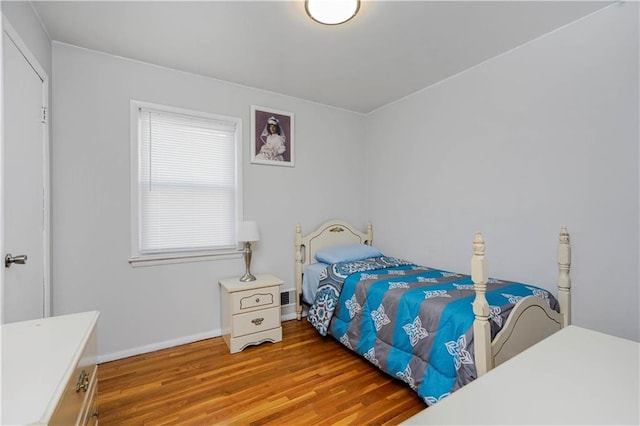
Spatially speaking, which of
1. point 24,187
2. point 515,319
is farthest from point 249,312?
point 515,319

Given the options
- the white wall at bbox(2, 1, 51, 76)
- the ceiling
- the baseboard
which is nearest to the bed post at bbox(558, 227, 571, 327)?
the ceiling

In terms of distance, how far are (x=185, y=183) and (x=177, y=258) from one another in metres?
0.69

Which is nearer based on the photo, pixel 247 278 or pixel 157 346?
pixel 157 346

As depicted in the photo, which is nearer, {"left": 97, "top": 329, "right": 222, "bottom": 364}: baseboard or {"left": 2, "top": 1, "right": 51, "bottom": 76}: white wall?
{"left": 2, "top": 1, "right": 51, "bottom": 76}: white wall

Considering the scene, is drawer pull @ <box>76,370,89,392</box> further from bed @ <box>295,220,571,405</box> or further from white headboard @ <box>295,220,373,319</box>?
white headboard @ <box>295,220,373,319</box>

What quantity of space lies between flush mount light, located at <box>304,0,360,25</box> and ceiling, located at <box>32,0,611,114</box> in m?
0.08

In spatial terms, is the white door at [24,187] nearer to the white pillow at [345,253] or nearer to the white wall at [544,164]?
the white pillow at [345,253]

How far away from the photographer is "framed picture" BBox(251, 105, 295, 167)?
121 inches

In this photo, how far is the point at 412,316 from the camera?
6.51 ft

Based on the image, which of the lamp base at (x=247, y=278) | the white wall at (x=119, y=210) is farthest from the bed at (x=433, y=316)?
the white wall at (x=119, y=210)

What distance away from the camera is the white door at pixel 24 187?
149 cm

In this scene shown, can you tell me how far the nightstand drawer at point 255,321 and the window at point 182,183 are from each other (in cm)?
67

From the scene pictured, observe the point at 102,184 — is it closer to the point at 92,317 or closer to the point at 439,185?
the point at 92,317

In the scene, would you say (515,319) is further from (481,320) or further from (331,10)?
(331,10)
